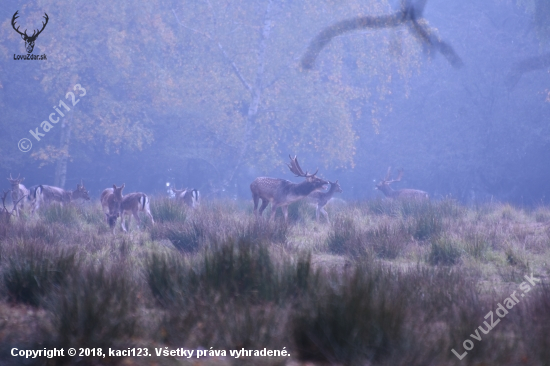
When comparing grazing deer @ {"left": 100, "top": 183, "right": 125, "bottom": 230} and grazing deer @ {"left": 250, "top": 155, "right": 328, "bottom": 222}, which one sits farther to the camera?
grazing deer @ {"left": 250, "top": 155, "right": 328, "bottom": 222}

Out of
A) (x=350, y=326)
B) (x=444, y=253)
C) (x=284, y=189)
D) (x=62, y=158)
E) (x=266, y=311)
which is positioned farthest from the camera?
(x=62, y=158)

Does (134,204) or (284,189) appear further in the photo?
(284,189)

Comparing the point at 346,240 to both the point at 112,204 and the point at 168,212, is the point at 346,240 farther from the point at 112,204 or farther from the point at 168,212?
the point at 112,204

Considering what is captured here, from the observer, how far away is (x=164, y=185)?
28.7 metres

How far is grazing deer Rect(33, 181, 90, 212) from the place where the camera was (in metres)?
16.5

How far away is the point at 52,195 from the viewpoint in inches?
664

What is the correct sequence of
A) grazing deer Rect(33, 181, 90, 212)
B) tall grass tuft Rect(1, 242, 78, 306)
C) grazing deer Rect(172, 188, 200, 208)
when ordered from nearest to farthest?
tall grass tuft Rect(1, 242, 78, 306), grazing deer Rect(33, 181, 90, 212), grazing deer Rect(172, 188, 200, 208)

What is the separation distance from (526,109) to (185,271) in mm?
23893

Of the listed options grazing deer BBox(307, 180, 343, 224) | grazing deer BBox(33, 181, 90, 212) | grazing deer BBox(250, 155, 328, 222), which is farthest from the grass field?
grazing deer BBox(33, 181, 90, 212)

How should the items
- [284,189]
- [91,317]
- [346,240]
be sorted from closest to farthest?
[91,317] < [346,240] < [284,189]

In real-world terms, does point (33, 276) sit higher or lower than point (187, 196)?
lower

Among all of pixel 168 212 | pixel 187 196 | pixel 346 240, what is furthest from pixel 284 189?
pixel 346 240

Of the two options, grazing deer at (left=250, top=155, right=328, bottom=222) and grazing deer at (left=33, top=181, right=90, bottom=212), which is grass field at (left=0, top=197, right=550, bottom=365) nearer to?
grazing deer at (left=250, top=155, right=328, bottom=222)

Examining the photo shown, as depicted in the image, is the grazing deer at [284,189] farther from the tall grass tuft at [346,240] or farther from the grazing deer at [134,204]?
the tall grass tuft at [346,240]
